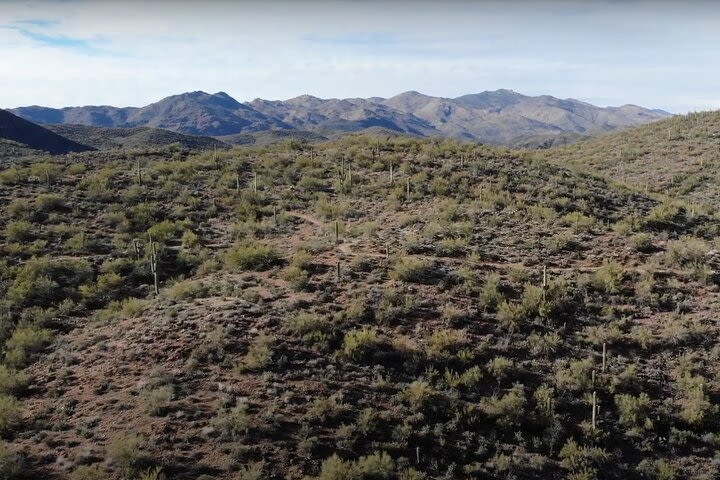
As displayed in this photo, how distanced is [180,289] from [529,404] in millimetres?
11683

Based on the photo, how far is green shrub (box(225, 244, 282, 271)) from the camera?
65.7 ft

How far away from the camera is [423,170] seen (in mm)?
31656

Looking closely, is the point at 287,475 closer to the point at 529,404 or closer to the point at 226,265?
the point at 529,404

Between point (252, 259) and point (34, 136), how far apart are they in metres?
107

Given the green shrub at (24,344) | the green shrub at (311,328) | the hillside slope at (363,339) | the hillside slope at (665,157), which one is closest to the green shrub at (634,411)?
the hillside slope at (363,339)

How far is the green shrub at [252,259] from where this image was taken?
2003 cm

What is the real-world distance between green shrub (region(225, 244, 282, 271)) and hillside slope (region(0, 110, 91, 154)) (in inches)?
3742

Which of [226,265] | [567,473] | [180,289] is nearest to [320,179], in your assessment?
[226,265]

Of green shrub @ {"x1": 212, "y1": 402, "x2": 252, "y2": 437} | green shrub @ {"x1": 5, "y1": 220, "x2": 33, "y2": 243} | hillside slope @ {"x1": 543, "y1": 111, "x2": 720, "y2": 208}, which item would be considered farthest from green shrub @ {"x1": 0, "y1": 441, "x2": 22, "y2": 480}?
hillside slope @ {"x1": 543, "y1": 111, "x2": 720, "y2": 208}

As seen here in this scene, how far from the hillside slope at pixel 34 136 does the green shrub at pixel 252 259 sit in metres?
95.1

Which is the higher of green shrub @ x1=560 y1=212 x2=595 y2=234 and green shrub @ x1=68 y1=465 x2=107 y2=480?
green shrub @ x1=560 y1=212 x2=595 y2=234

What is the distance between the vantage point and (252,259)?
20188 millimetres

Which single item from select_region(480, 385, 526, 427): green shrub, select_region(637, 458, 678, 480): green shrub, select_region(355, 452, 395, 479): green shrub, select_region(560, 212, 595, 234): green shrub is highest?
select_region(560, 212, 595, 234): green shrub

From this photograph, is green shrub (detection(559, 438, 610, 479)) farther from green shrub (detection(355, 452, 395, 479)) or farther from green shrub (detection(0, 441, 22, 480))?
green shrub (detection(0, 441, 22, 480))
